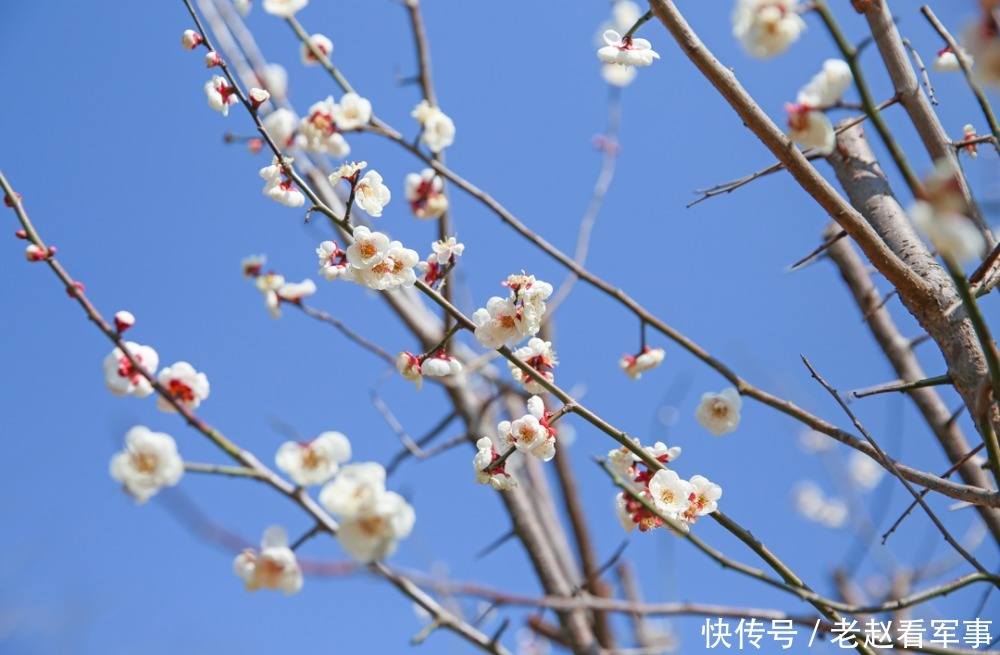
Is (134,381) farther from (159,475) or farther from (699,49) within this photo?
(699,49)

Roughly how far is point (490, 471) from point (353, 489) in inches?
16.3

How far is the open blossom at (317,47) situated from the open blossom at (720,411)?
1.69 m

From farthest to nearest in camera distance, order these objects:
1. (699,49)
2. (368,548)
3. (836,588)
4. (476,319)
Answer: (836,588) < (476,319) < (699,49) < (368,548)

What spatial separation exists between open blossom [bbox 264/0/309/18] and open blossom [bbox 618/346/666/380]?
4.95 feet

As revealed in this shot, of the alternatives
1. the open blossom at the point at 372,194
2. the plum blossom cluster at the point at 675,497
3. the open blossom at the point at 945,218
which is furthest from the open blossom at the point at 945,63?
the open blossom at the point at 372,194

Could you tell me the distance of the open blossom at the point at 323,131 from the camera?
7.44 feet

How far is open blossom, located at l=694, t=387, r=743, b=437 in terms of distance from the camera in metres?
1.69

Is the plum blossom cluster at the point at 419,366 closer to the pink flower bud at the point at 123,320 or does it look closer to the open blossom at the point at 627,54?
the pink flower bud at the point at 123,320

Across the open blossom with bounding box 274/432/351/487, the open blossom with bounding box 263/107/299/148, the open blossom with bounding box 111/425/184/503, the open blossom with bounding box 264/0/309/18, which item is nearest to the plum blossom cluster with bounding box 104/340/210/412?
the open blossom with bounding box 111/425/184/503

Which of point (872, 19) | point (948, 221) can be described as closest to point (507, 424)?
point (948, 221)

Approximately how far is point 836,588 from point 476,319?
3.37 meters

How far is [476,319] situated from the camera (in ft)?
4.72

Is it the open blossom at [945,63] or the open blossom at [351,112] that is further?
the open blossom at [351,112]

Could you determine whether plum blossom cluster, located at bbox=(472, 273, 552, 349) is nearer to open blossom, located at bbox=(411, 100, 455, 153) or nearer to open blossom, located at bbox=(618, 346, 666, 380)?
open blossom, located at bbox=(618, 346, 666, 380)
